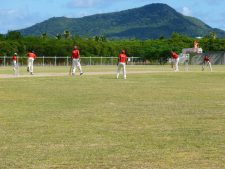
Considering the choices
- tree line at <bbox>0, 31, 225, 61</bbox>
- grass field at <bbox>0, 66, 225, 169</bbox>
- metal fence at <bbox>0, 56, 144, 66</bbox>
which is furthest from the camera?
tree line at <bbox>0, 31, 225, 61</bbox>

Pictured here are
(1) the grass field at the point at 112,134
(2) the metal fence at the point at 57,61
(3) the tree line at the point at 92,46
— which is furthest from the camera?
(3) the tree line at the point at 92,46

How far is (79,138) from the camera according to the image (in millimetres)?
11000

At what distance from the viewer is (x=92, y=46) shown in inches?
4181

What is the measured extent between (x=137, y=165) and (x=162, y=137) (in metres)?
2.74

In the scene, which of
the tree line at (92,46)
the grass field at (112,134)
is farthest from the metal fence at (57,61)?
the grass field at (112,134)

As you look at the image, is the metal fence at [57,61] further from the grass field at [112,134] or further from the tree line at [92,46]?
the grass field at [112,134]

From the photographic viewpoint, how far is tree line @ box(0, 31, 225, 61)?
322 feet

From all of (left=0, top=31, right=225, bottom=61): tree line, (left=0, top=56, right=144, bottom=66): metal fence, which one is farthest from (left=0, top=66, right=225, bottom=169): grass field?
(left=0, top=31, right=225, bottom=61): tree line

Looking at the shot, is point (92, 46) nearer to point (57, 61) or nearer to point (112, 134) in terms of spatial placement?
point (57, 61)

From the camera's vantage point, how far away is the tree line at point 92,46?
98.1 m

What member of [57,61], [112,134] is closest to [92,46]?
[57,61]

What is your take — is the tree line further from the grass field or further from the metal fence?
the grass field

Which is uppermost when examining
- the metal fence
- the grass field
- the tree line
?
the tree line

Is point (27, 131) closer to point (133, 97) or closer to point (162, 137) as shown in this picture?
point (162, 137)
